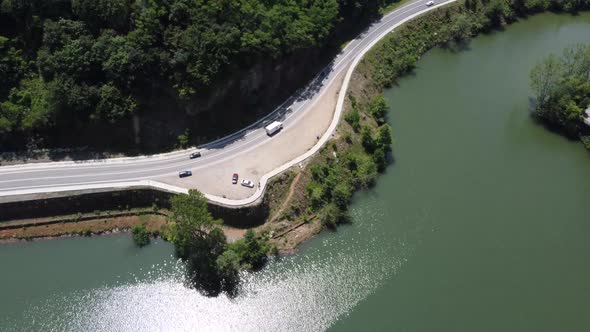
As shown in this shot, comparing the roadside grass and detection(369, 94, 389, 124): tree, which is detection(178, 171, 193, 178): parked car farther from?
the roadside grass

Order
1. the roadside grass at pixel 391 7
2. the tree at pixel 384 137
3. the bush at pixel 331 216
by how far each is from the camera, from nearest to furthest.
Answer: the bush at pixel 331 216 < the tree at pixel 384 137 < the roadside grass at pixel 391 7

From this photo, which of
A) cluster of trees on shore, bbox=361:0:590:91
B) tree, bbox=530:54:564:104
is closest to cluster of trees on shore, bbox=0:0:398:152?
cluster of trees on shore, bbox=361:0:590:91

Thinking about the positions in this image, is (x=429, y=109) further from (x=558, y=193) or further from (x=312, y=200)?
(x=312, y=200)

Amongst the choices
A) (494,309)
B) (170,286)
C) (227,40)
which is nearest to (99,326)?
(170,286)

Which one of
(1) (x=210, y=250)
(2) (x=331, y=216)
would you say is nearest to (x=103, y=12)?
(1) (x=210, y=250)

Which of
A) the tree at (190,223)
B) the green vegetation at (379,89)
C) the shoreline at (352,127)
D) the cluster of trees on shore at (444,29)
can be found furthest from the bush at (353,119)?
the tree at (190,223)

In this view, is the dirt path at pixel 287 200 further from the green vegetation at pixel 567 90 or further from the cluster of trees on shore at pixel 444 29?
the green vegetation at pixel 567 90

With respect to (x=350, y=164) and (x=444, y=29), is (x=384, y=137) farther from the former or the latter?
(x=444, y=29)
